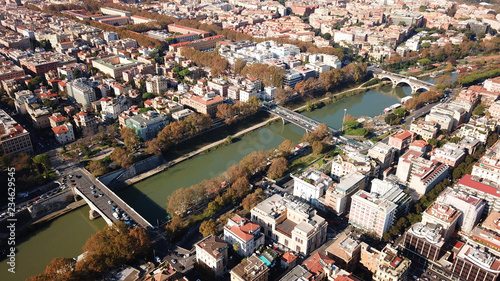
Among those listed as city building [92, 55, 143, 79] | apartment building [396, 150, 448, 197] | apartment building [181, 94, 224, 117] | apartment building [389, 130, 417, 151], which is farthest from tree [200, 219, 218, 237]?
city building [92, 55, 143, 79]

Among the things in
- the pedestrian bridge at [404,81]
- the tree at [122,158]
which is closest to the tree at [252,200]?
the tree at [122,158]

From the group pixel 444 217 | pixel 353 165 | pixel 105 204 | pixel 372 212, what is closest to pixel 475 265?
pixel 444 217

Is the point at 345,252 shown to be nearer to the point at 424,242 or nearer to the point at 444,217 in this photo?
Result: the point at 424,242

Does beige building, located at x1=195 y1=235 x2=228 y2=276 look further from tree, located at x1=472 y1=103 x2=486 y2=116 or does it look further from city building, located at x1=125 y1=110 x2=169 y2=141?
tree, located at x1=472 y1=103 x2=486 y2=116

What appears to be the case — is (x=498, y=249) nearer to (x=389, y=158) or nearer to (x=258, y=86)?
(x=389, y=158)

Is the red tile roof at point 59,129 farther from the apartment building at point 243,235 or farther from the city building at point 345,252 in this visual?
the city building at point 345,252

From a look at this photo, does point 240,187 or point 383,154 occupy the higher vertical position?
point 383,154

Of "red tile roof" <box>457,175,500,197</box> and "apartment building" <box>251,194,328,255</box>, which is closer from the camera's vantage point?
"apartment building" <box>251,194,328,255</box>
